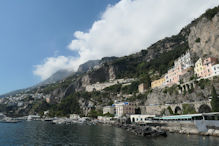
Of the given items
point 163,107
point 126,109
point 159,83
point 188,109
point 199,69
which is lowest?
point 126,109

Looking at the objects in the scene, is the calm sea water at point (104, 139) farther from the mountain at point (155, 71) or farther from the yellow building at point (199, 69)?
the yellow building at point (199, 69)

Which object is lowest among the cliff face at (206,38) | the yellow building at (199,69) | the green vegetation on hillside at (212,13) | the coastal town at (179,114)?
the coastal town at (179,114)

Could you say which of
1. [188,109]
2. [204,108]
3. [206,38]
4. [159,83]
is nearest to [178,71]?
[159,83]

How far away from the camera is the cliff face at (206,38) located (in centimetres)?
5597

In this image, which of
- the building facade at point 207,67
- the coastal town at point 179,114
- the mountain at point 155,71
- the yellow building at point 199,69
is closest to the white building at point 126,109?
the coastal town at point 179,114

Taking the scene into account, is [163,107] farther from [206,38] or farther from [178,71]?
[206,38]

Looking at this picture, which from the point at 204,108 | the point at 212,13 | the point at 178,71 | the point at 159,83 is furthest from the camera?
the point at 159,83

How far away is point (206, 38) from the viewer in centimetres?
6016

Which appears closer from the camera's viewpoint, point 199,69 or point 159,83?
point 199,69

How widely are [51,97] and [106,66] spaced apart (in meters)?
67.3

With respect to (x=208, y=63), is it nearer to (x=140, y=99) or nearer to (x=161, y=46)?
(x=140, y=99)

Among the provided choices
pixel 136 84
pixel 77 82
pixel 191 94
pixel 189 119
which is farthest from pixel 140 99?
pixel 77 82

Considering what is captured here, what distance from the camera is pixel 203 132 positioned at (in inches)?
1416

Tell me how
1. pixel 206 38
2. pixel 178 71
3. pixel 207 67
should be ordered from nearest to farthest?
pixel 207 67 → pixel 206 38 → pixel 178 71
